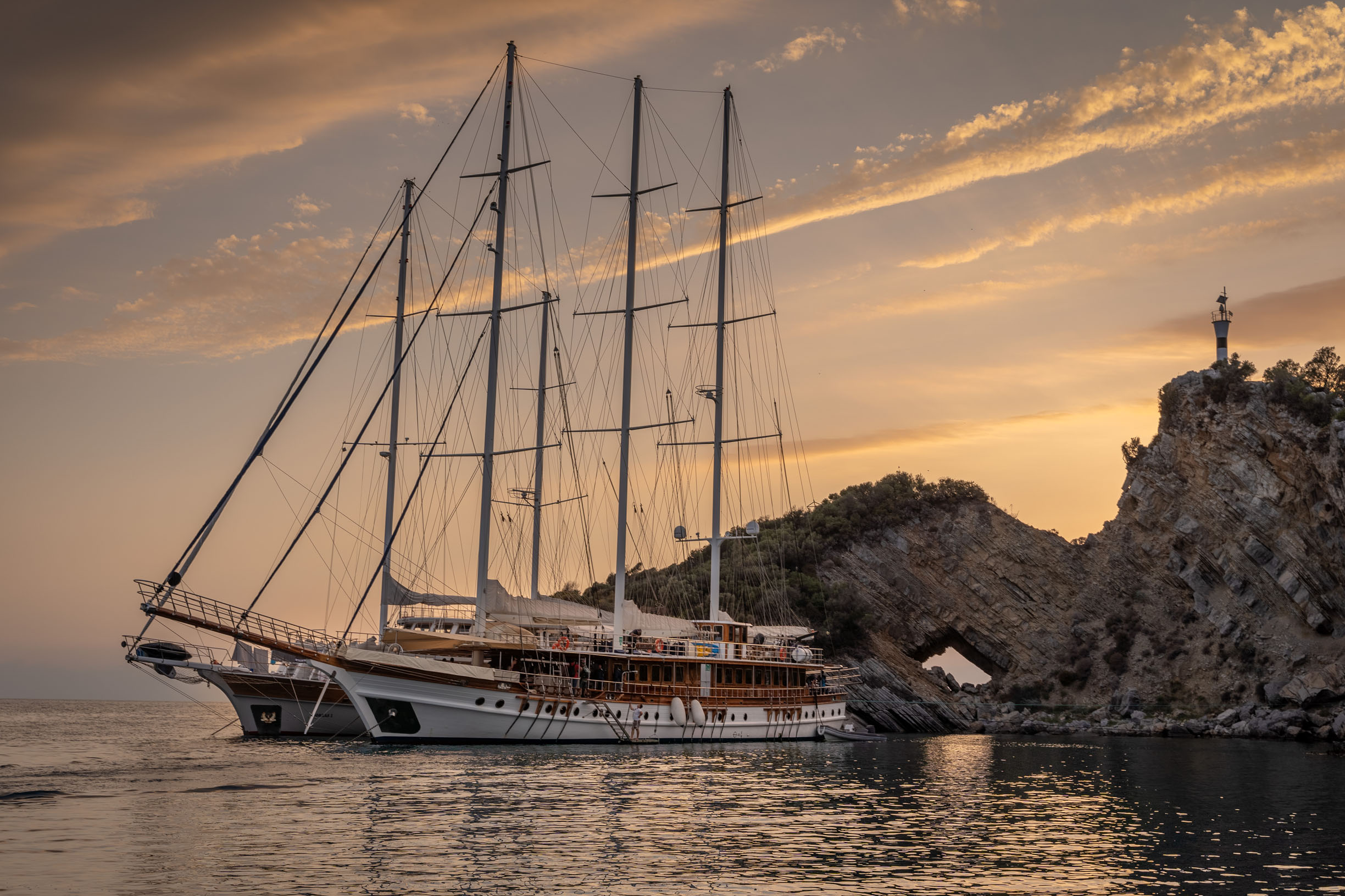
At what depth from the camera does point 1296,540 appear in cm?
7262

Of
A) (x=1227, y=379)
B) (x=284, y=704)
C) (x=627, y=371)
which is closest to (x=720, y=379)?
(x=627, y=371)

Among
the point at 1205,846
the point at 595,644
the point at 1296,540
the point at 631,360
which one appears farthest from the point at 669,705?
the point at 1296,540

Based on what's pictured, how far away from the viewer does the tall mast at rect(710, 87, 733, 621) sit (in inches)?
2083

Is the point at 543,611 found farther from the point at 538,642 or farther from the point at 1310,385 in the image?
the point at 1310,385

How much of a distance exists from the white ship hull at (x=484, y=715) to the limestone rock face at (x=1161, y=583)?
30041mm

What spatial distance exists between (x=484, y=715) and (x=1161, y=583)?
224 feet

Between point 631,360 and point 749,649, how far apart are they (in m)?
15.1

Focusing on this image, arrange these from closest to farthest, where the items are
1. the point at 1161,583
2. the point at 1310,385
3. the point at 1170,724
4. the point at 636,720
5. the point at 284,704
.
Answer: the point at 636,720, the point at 284,704, the point at 1170,724, the point at 1310,385, the point at 1161,583

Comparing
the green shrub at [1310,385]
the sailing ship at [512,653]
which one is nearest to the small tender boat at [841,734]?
the sailing ship at [512,653]

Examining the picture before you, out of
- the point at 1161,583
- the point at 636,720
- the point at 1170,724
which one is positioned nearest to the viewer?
the point at 636,720

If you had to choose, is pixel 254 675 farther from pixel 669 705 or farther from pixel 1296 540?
pixel 1296 540

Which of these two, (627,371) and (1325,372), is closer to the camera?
(627,371)

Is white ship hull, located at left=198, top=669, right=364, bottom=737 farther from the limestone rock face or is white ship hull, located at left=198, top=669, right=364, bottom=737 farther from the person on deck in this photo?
the limestone rock face

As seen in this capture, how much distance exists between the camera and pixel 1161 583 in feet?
291
